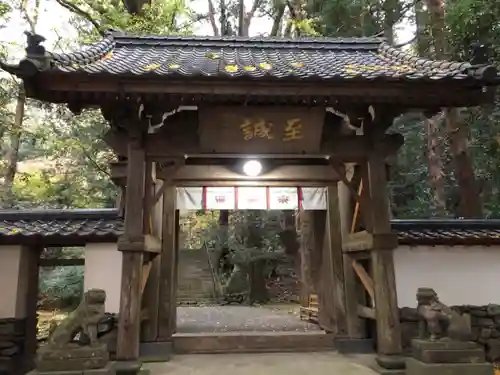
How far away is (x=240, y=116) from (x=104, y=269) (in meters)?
3.43

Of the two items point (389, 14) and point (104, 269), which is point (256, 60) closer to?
point (104, 269)

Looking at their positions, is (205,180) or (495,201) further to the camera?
(495,201)

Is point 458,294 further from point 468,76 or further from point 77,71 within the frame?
point 77,71

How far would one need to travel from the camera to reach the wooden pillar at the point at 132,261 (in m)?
5.75

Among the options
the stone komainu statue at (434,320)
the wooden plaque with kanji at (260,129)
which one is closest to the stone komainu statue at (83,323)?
the wooden plaque with kanji at (260,129)

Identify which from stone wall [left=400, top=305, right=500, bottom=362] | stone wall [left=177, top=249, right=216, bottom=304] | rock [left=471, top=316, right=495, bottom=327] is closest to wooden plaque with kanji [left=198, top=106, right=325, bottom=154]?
stone wall [left=400, top=305, right=500, bottom=362]

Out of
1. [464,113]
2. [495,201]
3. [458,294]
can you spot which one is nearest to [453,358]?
[458,294]

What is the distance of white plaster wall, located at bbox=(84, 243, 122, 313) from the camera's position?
6.87 metres

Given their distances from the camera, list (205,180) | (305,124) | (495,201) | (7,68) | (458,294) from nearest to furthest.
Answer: (7,68)
(305,124)
(458,294)
(205,180)
(495,201)

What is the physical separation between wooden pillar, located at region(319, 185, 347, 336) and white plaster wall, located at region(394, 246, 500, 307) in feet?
3.63

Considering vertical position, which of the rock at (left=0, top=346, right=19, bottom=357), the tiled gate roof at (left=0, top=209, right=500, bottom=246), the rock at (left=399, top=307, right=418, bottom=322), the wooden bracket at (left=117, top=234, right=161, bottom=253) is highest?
the tiled gate roof at (left=0, top=209, right=500, bottom=246)

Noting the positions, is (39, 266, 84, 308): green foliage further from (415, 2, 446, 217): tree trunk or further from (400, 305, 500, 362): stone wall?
(400, 305, 500, 362): stone wall

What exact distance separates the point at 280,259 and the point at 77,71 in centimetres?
1532

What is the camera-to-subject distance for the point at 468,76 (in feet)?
18.3
